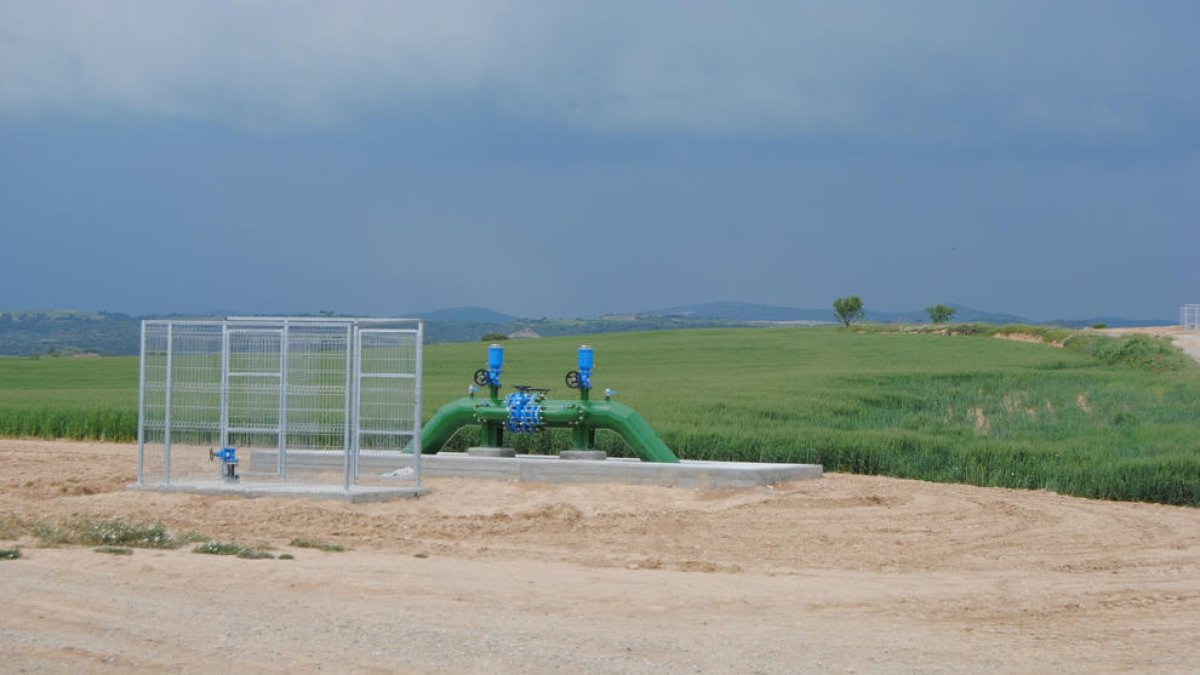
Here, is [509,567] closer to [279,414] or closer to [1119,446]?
[279,414]

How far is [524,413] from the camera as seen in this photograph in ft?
62.1

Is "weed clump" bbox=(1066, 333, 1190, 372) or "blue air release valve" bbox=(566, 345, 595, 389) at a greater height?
"weed clump" bbox=(1066, 333, 1190, 372)

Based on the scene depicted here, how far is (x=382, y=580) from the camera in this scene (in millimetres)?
10742

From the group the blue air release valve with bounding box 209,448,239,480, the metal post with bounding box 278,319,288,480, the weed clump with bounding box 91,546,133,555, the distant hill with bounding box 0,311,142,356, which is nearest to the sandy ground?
the weed clump with bounding box 91,546,133,555

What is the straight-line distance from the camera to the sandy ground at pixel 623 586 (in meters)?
8.27

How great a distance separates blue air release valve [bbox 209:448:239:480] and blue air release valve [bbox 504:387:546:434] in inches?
153

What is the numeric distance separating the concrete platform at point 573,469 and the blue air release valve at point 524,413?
1.52 ft

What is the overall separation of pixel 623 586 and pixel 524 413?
8.29 meters

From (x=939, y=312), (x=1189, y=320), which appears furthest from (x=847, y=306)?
(x=1189, y=320)

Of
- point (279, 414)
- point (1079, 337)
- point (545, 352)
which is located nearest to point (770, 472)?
point (279, 414)

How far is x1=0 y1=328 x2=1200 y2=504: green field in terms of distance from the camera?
67.8 ft

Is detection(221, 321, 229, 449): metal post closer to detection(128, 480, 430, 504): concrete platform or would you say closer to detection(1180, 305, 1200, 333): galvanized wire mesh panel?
detection(128, 480, 430, 504): concrete platform

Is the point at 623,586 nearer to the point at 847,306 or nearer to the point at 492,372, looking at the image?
the point at 492,372

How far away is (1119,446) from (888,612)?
1339cm
